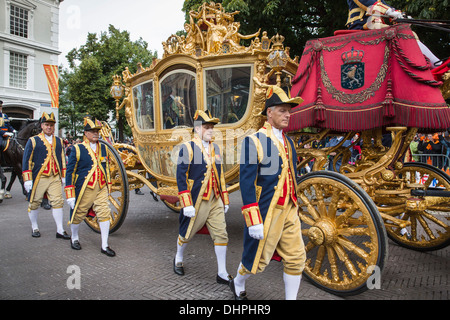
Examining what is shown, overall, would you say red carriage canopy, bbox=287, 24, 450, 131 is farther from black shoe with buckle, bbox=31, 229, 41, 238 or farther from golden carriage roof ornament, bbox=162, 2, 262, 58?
black shoe with buckle, bbox=31, 229, 41, 238

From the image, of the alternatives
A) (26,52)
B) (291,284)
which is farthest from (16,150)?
(26,52)

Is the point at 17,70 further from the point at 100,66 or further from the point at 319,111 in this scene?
the point at 319,111

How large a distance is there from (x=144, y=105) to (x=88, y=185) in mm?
1845

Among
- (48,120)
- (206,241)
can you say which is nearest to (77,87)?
(48,120)

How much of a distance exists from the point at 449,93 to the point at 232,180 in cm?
285

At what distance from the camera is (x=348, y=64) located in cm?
343

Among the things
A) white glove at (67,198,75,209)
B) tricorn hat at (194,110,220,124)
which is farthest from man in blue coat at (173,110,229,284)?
white glove at (67,198,75,209)

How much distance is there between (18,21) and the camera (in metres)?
18.6

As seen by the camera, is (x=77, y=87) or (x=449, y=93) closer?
Result: (x=449, y=93)

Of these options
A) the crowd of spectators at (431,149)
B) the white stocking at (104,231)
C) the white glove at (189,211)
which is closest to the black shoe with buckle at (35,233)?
the white stocking at (104,231)
